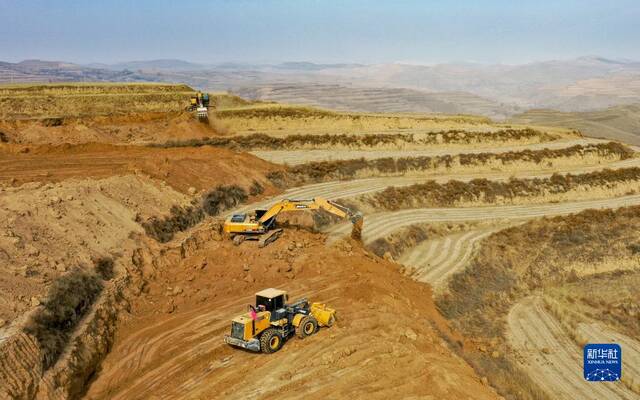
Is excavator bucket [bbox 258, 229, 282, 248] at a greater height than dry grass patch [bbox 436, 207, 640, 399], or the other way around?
Answer: excavator bucket [bbox 258, 229, 282, 248]

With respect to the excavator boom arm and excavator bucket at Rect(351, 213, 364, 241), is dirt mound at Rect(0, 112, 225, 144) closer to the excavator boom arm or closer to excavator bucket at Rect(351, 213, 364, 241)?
the excavator boom arm

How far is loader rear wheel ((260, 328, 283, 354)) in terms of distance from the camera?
58.6 ft

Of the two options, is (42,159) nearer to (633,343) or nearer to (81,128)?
(81,128)

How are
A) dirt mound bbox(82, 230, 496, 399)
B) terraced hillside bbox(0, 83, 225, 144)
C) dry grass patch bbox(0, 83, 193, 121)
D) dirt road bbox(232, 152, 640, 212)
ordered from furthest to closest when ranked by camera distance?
dry grass patch bbox(0, 83, 193, 121) → terraced hillside bbox(0, 83, 225, 144) → dirt road bbox(232, 152, 640, 212) → dirt mound bbox(82, 230, 496, 399)

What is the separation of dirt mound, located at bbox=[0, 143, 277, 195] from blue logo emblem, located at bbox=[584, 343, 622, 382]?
80.8 feet

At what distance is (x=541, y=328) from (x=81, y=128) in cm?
4567

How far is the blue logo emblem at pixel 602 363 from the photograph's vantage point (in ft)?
70.1

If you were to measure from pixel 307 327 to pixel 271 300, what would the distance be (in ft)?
6.23

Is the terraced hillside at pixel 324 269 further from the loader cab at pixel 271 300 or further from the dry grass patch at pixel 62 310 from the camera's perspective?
the loader cab at pixel 271 300

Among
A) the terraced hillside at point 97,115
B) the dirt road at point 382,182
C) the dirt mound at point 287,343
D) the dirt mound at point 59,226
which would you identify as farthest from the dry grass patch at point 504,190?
the terraced hillside at point 97,115

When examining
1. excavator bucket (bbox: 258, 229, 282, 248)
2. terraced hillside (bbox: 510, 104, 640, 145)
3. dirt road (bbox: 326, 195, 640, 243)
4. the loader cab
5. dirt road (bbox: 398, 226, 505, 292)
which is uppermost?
the loader cab

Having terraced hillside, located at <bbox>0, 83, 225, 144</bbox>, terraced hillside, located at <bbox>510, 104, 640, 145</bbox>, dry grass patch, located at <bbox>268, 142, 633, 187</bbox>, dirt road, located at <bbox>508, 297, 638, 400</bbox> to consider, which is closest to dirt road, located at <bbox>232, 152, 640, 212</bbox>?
dry grass patch, located at <bbox>268, 142, 633, 187</bbox>

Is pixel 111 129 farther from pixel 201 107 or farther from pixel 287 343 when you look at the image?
pixel 287 343

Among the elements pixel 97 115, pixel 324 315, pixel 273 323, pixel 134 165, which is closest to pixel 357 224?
pixel 324 315
